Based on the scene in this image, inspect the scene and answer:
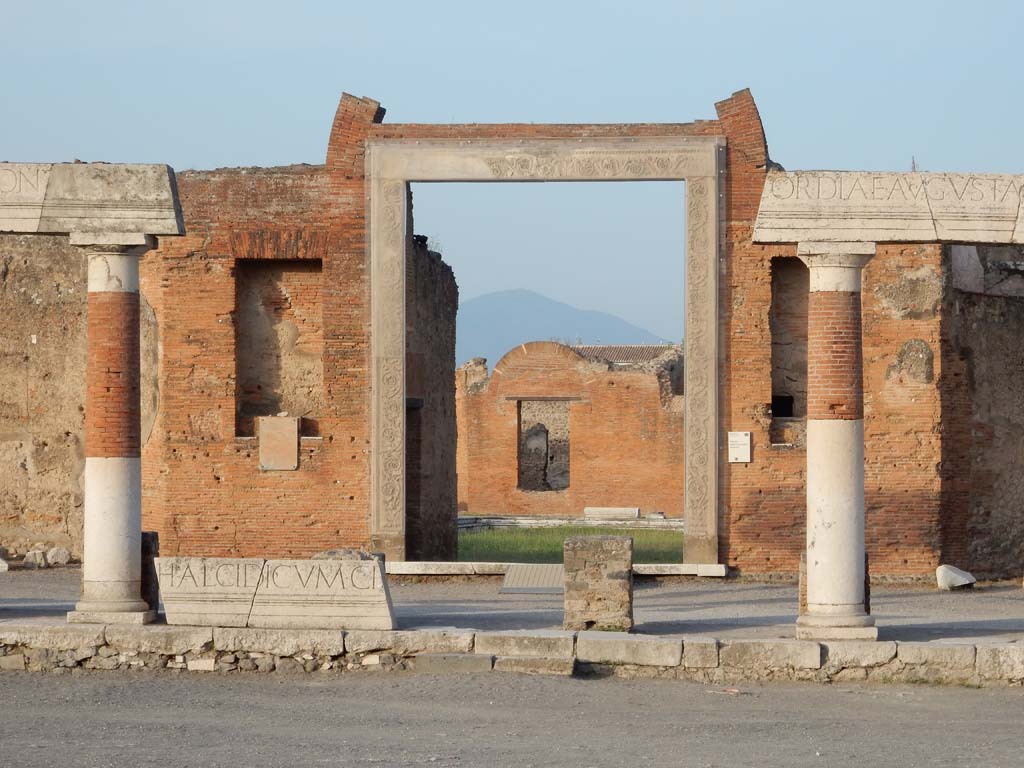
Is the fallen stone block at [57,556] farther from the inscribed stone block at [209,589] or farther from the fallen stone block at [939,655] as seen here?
the fallen stone block at [939,655]

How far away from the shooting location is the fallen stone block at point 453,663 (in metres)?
A: 10.0

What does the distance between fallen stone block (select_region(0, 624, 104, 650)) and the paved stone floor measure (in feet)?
1.02

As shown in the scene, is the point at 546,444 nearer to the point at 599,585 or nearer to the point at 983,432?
the point at 983,432

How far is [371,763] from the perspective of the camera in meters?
7.63

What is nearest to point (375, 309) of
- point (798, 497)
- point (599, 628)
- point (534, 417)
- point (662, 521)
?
point (798, 497)

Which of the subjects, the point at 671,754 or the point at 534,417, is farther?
the point at 534,417

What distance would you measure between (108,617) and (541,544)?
402 inches

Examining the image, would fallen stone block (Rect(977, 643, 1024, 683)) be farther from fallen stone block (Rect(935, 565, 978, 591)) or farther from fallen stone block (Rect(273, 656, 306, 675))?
fallen stone block (Rect(935, 565, 978, 591))

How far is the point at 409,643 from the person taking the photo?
33.4 feet

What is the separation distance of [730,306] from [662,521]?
10.7m

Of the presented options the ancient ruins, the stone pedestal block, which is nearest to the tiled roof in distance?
the ancient ruins

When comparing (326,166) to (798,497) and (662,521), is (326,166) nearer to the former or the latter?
(798,497)

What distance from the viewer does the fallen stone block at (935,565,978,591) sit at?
47.4ft

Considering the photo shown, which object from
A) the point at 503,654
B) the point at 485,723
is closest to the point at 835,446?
the point at 503,654
